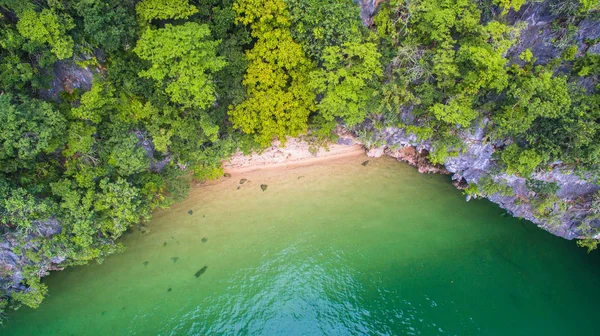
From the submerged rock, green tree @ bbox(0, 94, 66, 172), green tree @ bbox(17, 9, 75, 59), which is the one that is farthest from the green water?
green tree @ bbox(17, 9, 75, 59)

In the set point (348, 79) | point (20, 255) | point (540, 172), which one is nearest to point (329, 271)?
point (348, 79)

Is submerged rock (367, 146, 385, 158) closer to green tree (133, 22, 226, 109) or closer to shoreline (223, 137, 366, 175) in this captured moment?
shoreline (223, 137, 366, 175)

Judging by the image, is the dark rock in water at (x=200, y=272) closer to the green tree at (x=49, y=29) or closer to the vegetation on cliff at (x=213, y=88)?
the vegetation on cliff at (x=213, y=88)

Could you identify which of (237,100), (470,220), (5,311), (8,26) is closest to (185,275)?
(5,311)

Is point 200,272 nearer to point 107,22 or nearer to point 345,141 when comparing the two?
point 345,141

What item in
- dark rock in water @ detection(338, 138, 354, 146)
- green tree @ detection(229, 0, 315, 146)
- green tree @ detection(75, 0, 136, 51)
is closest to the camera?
green tree @ detection(75, 0, 136, 51)

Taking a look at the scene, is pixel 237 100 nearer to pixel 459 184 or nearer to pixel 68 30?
pixel 68 30
